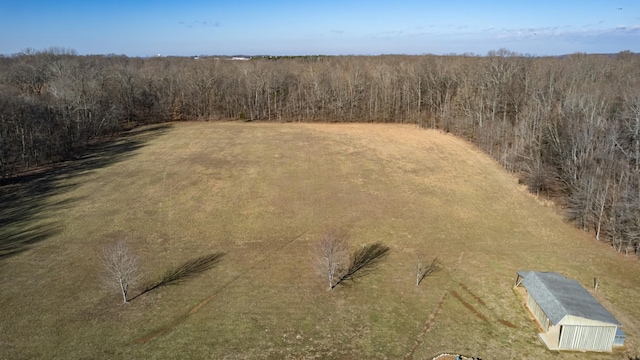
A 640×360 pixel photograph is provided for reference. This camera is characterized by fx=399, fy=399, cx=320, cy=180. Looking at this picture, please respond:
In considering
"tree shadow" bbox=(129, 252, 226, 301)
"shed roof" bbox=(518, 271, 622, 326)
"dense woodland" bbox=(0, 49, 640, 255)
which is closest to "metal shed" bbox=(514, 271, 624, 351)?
"shed roof" bbox=(518, 271, 622, 326)

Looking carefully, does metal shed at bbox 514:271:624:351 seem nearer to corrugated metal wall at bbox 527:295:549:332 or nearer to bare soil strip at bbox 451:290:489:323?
corrugated metal wall at bbox 527:295:549:332

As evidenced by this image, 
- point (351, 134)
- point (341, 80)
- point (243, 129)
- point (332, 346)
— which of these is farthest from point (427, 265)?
point (341, 80)

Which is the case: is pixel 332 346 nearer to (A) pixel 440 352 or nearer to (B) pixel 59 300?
(A) pixel 440 352

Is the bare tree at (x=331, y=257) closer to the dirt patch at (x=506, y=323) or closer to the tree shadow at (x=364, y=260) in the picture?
the tree shadow at (x=364, y=260)

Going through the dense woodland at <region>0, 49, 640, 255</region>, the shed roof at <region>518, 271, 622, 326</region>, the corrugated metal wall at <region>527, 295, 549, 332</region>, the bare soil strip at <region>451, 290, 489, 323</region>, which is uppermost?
the dense woodland at <region>0, 49, 640, 255</region>

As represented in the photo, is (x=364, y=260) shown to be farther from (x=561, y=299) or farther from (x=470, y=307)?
(x=561, y=299)

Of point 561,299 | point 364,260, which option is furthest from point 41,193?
point 561,299

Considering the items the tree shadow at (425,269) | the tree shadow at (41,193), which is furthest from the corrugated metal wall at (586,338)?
the tree shadow at (41,193)
